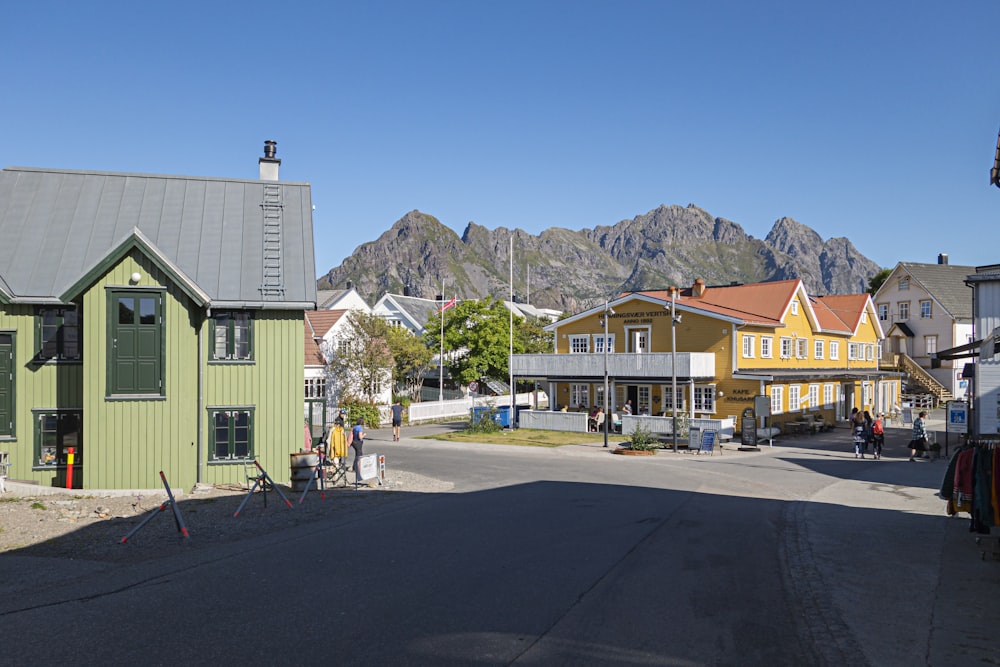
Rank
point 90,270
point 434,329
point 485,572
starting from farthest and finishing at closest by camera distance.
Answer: point 434,329 < point 90,270 < point 485,572

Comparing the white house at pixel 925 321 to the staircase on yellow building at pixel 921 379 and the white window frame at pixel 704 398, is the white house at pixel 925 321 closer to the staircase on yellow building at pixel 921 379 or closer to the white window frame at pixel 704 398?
the staircase on yellow building at pixel 921 379

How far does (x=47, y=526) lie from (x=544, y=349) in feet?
178

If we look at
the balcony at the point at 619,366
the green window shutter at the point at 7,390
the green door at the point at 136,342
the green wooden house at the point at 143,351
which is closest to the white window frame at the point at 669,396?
the balcony at the point at 619,366

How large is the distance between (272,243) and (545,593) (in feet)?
52.3

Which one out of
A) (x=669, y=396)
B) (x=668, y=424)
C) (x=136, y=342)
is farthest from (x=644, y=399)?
(x=136, y=342)

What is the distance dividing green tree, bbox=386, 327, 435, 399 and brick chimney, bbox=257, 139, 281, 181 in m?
26.1

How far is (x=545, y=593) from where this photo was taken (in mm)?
9492

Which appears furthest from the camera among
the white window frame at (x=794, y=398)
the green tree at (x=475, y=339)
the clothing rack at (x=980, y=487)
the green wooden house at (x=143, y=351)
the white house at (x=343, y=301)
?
the white house at (x=343, y=301)

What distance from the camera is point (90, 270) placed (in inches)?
737

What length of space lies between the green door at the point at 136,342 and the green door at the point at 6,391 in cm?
296

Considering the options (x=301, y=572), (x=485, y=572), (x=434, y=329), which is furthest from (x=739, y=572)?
(x=434, y=329)

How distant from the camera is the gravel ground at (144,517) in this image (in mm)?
12500

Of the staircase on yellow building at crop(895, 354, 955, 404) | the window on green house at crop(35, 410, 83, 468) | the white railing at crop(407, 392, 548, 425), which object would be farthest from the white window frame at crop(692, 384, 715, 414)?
the staircase on yellow building at crop(895, 354, 955, 404)

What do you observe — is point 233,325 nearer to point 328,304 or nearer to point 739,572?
point 739,572
